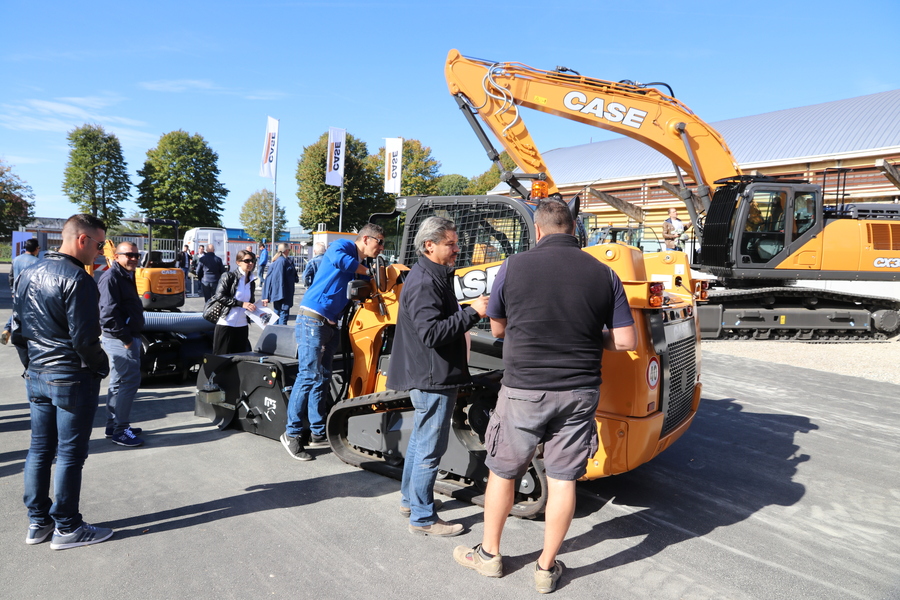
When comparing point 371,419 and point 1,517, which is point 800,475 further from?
point 1,517

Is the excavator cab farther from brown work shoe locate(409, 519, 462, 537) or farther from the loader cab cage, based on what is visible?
brown work shoe locate(409, 519, 462, 537)

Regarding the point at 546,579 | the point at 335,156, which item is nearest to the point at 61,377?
the point at 546,579

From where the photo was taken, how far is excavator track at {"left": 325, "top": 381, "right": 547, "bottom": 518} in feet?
12.5

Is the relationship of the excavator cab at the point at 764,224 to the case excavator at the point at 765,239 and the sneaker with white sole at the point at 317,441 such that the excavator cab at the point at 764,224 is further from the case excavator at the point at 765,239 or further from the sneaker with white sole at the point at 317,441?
the sneaker with white sole at the point at 317,441

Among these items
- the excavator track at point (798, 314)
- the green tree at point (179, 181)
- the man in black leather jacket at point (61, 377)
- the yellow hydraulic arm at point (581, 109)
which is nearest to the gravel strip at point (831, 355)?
the excavator track at point (798, 314)

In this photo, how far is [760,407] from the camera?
6867mm

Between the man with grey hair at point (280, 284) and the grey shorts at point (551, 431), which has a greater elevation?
the man with grey hair at point (280, 284)

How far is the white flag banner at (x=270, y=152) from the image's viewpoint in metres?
27.1

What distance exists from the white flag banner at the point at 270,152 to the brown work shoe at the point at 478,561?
2611cm

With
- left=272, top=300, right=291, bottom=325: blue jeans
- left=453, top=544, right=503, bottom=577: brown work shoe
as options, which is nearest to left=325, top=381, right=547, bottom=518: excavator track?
left=453, top=544, right=503, bottom=577: brown work shoe

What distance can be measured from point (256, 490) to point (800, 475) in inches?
162

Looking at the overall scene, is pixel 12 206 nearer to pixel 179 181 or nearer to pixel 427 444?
pixel 179 181

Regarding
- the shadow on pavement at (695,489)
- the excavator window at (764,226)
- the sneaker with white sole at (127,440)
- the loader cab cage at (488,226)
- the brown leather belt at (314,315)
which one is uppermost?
the excavator window at (764,226)

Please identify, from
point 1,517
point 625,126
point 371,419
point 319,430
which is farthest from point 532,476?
point 625,126
